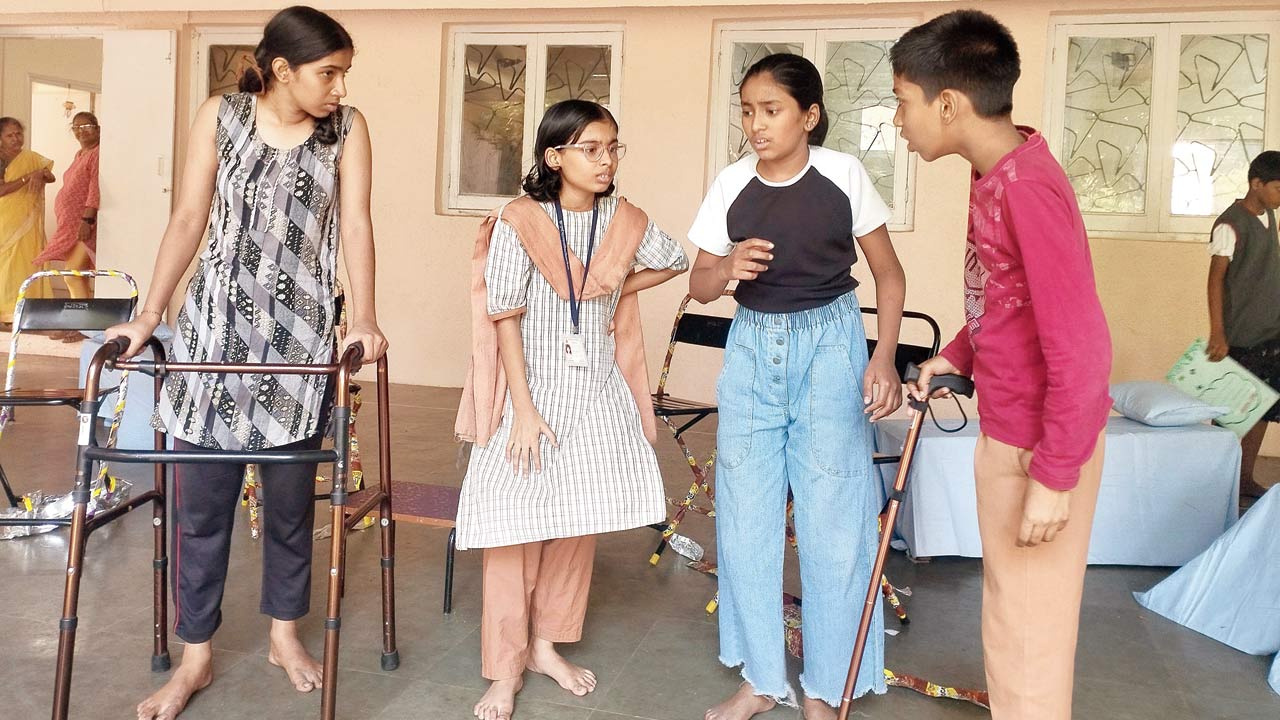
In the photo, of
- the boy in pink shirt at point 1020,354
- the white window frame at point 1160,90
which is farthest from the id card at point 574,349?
the white window frame at point 1160,90

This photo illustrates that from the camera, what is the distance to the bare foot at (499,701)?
245 cm

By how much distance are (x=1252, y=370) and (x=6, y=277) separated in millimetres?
9067

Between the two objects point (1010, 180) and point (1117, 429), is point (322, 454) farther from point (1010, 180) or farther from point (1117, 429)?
point (1117, 429)

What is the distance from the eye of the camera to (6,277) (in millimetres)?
8812

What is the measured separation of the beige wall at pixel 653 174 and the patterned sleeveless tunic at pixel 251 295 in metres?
4.79

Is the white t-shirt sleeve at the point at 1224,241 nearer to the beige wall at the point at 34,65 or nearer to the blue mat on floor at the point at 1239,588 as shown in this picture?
the blue mat on floor at the point at 1239,588

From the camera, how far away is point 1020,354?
1.79 metres

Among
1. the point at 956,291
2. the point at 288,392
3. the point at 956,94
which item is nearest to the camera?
the point at 956,94

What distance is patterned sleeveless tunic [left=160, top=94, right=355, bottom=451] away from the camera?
2336 mm

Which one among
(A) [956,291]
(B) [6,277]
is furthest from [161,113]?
(A) [956,291]

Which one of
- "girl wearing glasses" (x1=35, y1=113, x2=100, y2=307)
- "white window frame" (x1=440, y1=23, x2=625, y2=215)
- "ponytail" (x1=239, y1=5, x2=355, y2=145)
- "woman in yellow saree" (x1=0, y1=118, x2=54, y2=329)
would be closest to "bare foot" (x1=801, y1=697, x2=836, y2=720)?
"ponytail" (x1=239, y1=5, x2=355, y2=145)

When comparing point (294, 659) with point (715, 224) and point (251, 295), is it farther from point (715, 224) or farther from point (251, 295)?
point (715, 224)

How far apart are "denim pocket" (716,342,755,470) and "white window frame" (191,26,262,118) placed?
690cm

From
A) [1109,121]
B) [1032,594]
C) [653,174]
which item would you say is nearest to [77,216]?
[653,174]
